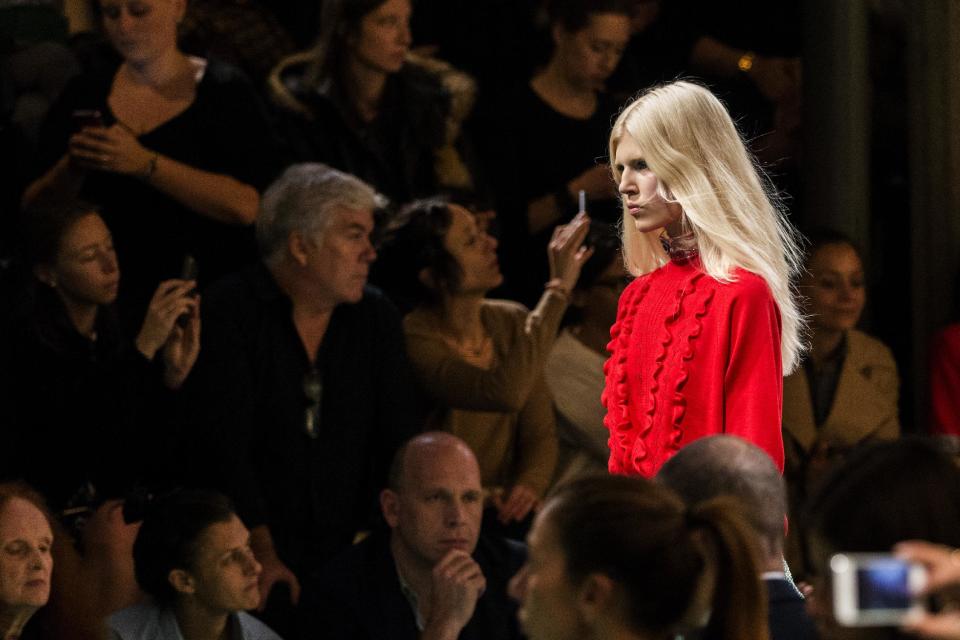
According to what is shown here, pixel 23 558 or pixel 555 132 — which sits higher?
pixel 555 132

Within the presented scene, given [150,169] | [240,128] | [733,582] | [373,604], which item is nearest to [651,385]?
[733,582]

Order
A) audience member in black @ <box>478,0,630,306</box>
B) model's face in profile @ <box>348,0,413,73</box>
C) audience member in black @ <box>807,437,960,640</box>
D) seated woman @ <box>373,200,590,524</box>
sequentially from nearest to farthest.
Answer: audience member in black @ <box>807,437,960,640</box>
seated woman @ <box>373,200,590,524</box>
model's face in profile @ <box>348,0,413,73</box>
audience member in black @ <box>478,0,630,306</box>

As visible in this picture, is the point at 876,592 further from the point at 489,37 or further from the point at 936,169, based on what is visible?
the point at 489,37

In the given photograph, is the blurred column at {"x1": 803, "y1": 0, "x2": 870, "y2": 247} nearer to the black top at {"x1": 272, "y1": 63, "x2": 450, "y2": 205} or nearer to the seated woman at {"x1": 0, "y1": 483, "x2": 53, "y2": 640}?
the black top at {"x1": 272, "y1": 63, "x2": 450, "y2": 205}

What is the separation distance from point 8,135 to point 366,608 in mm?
1584

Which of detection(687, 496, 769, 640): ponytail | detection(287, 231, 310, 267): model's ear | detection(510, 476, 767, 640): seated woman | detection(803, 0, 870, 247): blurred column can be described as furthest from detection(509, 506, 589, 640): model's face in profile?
detection(803, 0, 870, 247): blurred column

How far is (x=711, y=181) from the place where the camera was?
3066 mm

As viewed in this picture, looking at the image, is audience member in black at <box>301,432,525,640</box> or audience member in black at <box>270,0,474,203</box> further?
audience member in black at <box>270,0,474,203</box>

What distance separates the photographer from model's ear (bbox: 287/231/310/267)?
468 centimetres

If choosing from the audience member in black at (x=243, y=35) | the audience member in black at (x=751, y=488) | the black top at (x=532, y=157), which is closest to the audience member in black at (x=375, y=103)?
the black top at (x=532, y=157)

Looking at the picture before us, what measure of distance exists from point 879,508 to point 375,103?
325cm

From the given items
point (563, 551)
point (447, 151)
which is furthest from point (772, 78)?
point (563, 551)

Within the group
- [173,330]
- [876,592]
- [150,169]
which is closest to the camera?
[876,592]

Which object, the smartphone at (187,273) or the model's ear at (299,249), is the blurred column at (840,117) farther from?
the smartphone at (187,273)
